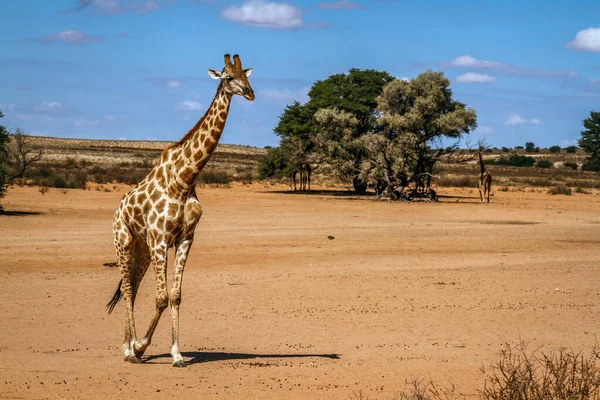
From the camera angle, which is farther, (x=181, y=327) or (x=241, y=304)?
(x=241, y=304)

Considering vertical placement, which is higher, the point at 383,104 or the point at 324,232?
the point at 383,104

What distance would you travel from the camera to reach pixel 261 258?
22469 millimetres

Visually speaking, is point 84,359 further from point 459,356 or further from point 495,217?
point 495,217

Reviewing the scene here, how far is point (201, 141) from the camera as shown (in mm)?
11336

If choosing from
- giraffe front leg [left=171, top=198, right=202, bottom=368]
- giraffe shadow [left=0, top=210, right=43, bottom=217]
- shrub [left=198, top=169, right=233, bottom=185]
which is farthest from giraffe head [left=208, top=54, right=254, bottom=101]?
shrub [left=198, top=169, right=233, bottom=185]

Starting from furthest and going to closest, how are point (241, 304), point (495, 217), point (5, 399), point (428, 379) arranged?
1. point (495, 217)
2. point (241, 304)
3. point (428, 379)
4. point (5, 399)

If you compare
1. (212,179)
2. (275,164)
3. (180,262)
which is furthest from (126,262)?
(212,179)

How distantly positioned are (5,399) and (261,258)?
13322 mm

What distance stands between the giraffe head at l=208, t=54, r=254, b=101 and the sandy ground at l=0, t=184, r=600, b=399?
10.4 feet

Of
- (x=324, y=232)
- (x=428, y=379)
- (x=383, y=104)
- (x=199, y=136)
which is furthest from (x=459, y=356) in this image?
(x=383, y=104)

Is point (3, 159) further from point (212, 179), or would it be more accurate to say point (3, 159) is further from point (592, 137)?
point (592, 137)

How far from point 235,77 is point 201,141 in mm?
870

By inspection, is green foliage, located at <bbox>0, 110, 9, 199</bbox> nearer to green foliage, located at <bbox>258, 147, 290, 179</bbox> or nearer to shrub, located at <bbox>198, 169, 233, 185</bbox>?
green foliage, located at <bbox>258, 147, 290, 179</bbox>

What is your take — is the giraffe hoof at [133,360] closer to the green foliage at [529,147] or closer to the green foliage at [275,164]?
the green foliage at [275,164]
